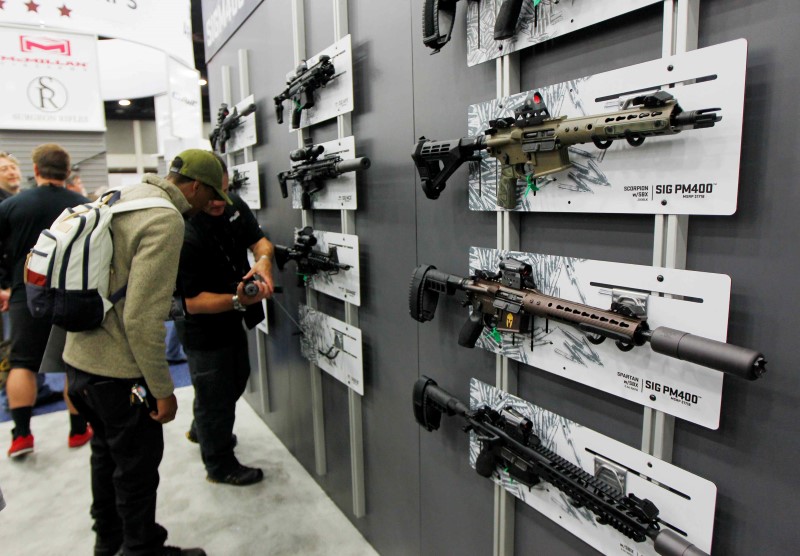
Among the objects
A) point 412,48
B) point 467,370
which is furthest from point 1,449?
point 412,48

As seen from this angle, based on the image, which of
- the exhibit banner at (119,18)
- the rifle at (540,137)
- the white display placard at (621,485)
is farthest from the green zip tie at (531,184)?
the exhibit banner at (119,18)

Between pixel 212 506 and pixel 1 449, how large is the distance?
1.93 m

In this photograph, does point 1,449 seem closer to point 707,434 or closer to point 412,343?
point 412,343

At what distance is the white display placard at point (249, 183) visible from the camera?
10.8 feet

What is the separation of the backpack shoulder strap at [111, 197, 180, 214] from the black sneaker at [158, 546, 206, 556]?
1.53 metres

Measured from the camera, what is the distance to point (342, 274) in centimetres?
221

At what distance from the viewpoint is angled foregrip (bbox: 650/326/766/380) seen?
77 centimetres

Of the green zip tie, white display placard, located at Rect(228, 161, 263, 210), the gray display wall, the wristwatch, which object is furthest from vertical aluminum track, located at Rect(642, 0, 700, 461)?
white display placard, located at Rect(228, 161, 263, 210)

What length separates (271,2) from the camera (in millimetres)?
2689

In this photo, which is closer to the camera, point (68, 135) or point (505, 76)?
point (505, 76)

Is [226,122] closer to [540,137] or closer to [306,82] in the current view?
[306,82]

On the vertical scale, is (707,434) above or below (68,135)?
below

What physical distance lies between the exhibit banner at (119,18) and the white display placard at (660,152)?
419 cm

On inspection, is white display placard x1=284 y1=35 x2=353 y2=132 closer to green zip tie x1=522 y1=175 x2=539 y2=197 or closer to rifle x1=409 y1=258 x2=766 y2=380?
rifle x1=409 y1=258 x2=766 y2=380
